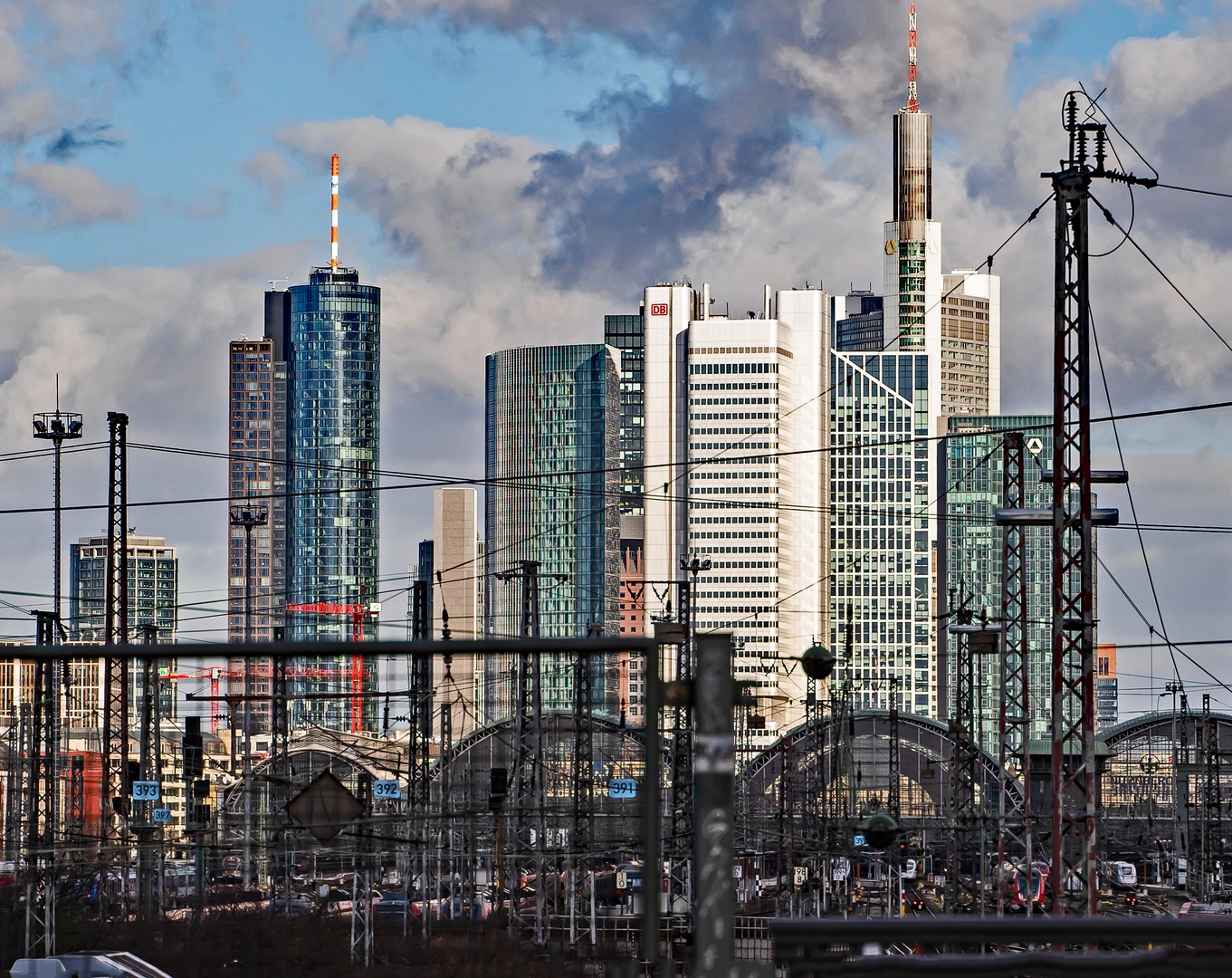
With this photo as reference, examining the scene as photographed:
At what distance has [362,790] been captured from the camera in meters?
5.75

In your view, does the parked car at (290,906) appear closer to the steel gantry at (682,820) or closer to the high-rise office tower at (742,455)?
the steel gantry at (682,820)

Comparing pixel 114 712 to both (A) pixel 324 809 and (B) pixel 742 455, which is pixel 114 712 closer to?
(A) pixel 324 809

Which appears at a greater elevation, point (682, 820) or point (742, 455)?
point (742, 455)

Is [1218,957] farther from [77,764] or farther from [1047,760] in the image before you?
[1047,760]

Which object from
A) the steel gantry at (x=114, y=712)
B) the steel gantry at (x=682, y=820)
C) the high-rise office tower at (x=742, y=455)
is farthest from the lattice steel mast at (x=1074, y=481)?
the high-rise office tower at (x=742, y=455)

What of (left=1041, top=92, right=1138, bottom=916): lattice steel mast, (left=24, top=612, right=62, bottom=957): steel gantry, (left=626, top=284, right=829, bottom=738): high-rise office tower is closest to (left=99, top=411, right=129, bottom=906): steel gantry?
(left=24, top=612, right=62, bottom=957): steel gantry

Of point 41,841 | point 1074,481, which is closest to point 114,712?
point 1074,481

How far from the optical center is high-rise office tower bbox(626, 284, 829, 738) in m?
189

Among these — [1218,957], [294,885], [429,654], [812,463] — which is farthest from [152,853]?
[812,463]

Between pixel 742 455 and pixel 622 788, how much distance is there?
182701mm

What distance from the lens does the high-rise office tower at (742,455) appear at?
189 metres

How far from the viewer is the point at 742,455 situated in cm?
18750

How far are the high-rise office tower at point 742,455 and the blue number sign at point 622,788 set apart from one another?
179m

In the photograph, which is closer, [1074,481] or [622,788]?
[622,788]
